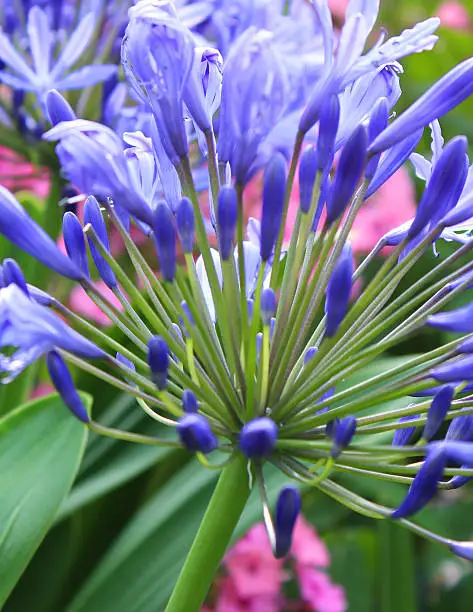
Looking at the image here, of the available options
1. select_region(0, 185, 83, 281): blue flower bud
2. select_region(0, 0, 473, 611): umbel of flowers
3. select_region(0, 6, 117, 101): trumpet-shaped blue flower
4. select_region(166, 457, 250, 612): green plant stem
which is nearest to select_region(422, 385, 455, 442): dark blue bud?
select_region(0, 0, 473, 611): umbel of flowers

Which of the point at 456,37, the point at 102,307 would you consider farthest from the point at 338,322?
the point at 456,37

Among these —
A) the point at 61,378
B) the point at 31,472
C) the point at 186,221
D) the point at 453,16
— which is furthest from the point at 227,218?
the point at 453,16

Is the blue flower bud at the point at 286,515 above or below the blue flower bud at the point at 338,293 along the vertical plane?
below

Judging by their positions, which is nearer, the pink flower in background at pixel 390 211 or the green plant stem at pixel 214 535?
the green plant stem at pixel 214 535

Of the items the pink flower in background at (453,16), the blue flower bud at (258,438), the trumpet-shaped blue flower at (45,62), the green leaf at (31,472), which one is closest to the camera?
the blue flower bud at (258,438)

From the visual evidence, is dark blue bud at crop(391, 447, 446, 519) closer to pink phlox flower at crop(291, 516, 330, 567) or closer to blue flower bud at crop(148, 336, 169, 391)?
blue flower bud at crop(148, 336, 169, 391)

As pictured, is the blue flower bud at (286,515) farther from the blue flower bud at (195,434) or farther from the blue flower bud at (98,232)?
the blue flower bud at (98,232)

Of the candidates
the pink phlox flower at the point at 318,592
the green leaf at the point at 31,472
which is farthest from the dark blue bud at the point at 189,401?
the pink phlox flower at the point at 318,592

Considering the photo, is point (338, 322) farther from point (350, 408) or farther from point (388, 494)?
point (388, 494)
